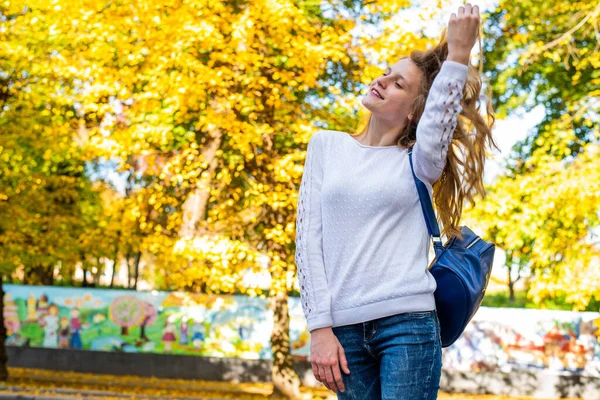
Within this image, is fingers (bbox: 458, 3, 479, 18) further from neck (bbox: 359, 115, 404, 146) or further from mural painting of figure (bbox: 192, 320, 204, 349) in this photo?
mural painting of figure (bbox: 192, 320, 204, 349)

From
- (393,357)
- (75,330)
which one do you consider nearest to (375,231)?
(393,357)

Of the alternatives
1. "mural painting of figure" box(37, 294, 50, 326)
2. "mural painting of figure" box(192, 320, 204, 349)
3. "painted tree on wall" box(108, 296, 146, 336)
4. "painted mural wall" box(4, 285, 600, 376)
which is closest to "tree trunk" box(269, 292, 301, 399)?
"painted mural wall" box(4, 285, 600, 376)

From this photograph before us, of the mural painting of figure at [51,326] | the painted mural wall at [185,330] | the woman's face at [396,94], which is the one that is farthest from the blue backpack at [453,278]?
the mural painting of figure at [51,326]

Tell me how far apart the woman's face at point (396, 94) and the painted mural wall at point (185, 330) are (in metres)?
14.4

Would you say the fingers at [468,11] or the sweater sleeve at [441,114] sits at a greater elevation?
the fingers at [468,11]

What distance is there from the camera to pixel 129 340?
659 inches

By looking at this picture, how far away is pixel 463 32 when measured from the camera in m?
2.21

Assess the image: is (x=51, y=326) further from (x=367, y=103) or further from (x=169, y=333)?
(x=367, y=103)

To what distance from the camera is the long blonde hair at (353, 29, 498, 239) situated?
2.44 meters

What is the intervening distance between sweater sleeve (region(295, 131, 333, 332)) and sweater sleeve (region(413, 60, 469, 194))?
1.21ft

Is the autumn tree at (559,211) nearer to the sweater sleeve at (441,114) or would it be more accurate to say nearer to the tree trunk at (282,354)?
Result: the tree trunk at (282,354)

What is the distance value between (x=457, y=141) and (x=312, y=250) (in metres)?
0.57

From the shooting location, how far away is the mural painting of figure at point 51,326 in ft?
55.0

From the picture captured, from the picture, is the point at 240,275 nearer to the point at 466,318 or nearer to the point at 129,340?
the point at 129,340
